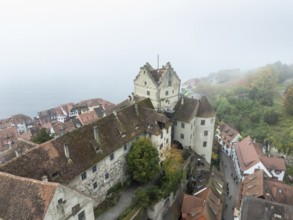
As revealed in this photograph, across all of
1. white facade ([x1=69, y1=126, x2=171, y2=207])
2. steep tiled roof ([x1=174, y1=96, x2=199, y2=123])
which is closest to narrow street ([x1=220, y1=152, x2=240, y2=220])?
steep tiled roof ([x1=174, y1=96, x2=199, y2=123])

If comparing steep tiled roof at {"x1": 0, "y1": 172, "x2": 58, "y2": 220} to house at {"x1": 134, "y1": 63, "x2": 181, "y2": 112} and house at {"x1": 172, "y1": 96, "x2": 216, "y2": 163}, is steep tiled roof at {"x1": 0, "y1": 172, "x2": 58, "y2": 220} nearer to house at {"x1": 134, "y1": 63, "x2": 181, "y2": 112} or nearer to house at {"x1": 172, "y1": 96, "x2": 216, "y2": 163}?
house at {"x1": 134, "y1": 63, "x2": 181, "y2": 112}

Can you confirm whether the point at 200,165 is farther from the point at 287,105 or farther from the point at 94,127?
the point at 287,105

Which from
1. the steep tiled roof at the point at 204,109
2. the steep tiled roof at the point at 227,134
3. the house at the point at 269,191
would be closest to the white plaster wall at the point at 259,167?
the house at the point at 269,191

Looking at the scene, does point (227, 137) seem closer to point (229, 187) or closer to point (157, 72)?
point (229, 187)

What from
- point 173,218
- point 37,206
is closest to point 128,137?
point 173,218

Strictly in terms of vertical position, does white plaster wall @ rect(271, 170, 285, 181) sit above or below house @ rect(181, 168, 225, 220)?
below

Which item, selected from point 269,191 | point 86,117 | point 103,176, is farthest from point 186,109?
point 86,117
